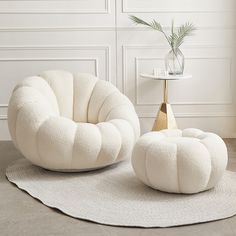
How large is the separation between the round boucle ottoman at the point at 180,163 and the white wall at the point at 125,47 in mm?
1632

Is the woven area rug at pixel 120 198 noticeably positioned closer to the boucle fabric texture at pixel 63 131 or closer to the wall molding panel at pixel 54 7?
the boucle fabric texture at pixel 63 131

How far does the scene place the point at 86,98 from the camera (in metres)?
3.70

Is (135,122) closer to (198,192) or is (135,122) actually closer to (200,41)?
(198,192)

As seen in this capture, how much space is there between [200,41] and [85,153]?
180 cm

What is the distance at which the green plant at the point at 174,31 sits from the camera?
Result: 13.6 ft

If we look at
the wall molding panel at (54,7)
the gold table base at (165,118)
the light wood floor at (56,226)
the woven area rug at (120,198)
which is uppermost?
the wall molding panel at (54,7)

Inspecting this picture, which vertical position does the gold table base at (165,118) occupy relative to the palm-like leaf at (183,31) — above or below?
below

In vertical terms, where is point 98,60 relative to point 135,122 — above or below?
above

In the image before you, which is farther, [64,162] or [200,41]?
[200,41]

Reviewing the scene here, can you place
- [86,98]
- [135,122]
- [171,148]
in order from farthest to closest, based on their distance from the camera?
[86,98] < [135,122] < [171,148]

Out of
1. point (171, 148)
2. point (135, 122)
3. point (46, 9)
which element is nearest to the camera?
point (171, 148)

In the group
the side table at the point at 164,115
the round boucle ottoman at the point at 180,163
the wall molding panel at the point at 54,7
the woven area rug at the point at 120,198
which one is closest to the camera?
the woven area rug at the point at 120,198

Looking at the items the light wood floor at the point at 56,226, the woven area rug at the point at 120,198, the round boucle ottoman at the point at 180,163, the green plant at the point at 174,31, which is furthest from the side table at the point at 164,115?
the light wood floor at the point at 56,226

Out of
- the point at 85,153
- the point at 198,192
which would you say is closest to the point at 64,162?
the point at 85,153
